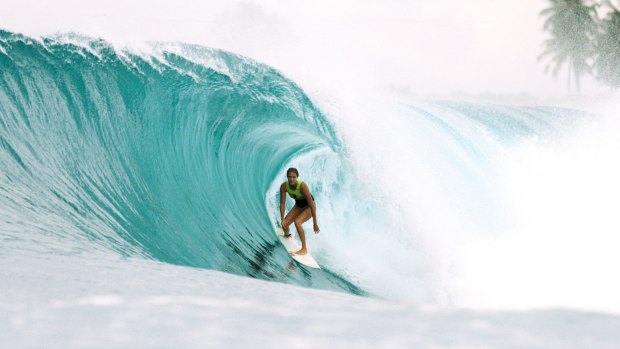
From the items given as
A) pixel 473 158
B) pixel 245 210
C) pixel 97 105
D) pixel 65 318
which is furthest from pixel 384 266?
pixel 65 318

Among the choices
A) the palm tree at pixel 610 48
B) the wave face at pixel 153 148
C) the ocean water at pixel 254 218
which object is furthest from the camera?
the palm tree at pixel 610 48

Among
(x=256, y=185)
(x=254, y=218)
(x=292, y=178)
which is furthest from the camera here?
(x=256, y=185)

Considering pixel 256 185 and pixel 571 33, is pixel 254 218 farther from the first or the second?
pixel 571 33

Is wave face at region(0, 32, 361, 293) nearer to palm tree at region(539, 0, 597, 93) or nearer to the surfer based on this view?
the surfer

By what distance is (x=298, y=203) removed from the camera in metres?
5.87

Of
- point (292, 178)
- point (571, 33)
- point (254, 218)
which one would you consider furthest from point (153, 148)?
point (571, 33)

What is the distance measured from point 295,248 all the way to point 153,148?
201cm

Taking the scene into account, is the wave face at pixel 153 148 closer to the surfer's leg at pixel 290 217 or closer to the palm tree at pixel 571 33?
the surfer's leg at pixel 290 217

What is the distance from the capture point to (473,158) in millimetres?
10391

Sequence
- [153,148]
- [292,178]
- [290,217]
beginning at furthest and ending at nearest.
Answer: [153,148] < [290,217] < [292,178]

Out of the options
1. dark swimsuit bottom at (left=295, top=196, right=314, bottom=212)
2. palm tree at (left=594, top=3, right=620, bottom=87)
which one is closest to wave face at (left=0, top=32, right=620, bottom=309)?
dark swimsuit bottom at (left=295, top=196, right=314, bottom=212)

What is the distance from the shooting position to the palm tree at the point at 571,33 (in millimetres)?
36281

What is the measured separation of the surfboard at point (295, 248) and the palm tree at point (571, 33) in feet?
112

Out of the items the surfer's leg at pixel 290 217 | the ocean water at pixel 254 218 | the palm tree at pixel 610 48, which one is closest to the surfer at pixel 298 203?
the surfer's leg at pixel 290 217
